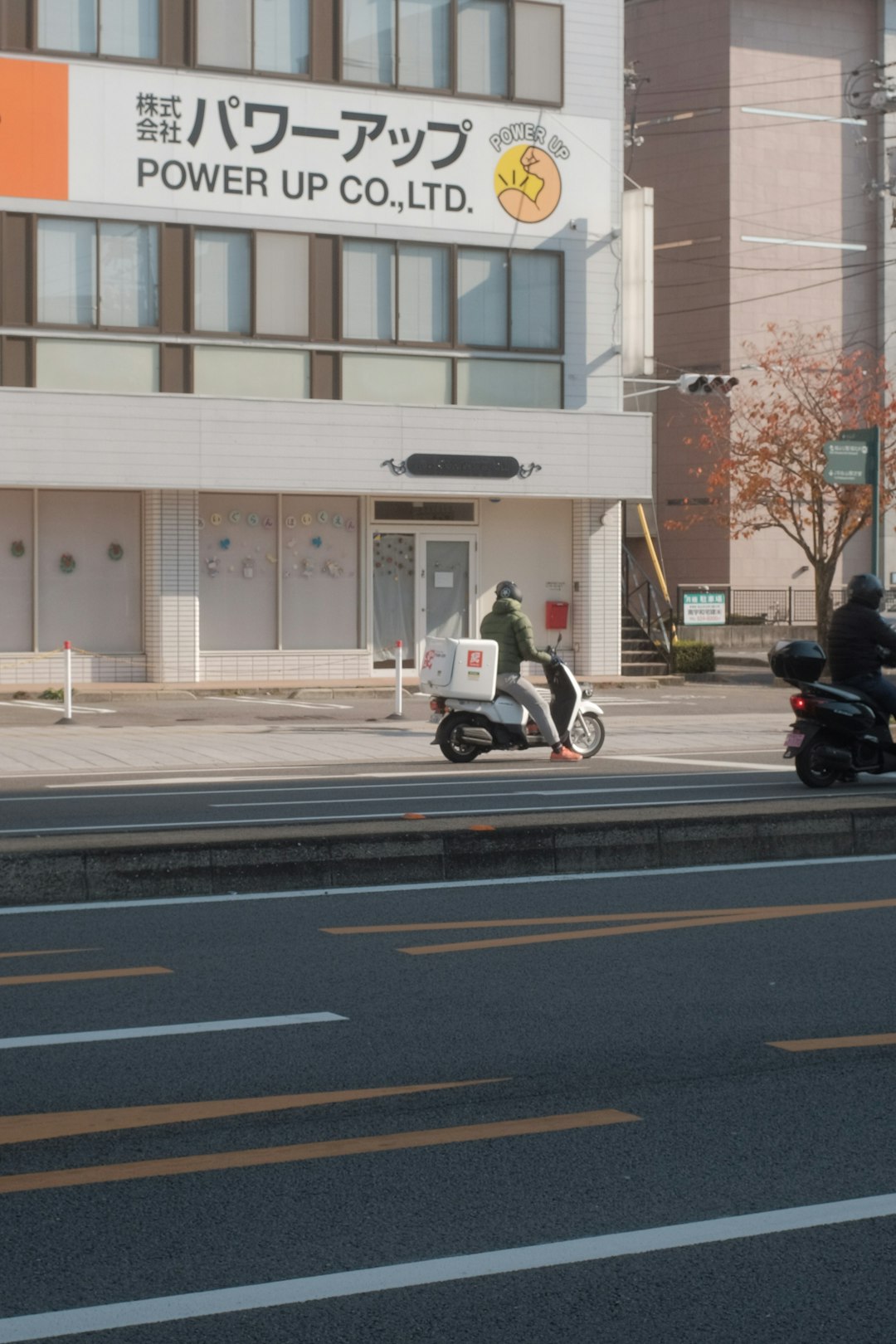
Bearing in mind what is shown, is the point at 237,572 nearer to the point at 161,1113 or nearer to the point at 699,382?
the point at 699,382

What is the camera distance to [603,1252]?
4379 mm

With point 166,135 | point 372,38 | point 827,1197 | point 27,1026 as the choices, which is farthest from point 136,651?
point 827,1197

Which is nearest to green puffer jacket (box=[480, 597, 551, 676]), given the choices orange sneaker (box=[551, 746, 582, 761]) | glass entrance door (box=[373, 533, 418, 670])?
orange sneaker (box=[551, 746, 582, 761])

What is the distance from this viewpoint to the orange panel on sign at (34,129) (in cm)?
2825

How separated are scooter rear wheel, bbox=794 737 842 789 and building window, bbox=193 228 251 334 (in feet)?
57.6

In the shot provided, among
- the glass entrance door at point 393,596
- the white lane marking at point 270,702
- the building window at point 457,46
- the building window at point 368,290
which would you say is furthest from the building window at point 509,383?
the white lane marking at point 270,702

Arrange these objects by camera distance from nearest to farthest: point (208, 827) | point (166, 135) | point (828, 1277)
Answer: point (828, 1277) → point (208, 827) → point (166, 135)

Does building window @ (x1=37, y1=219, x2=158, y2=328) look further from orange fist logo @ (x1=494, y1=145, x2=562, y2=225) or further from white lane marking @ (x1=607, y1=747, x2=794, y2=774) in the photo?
white lane marking @ (x1=607, y1=747, x2=794, y2=774)

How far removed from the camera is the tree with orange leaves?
35281 millimetres

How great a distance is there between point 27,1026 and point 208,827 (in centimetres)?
462

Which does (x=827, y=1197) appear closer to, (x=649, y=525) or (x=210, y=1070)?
(x=210, y=1070)

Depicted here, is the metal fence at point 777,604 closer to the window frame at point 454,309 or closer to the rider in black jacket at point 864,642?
the window frame at point 454,309

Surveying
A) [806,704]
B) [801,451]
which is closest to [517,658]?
[806,704]

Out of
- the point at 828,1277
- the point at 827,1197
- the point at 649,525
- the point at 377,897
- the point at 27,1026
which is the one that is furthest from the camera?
the point at 649,525
